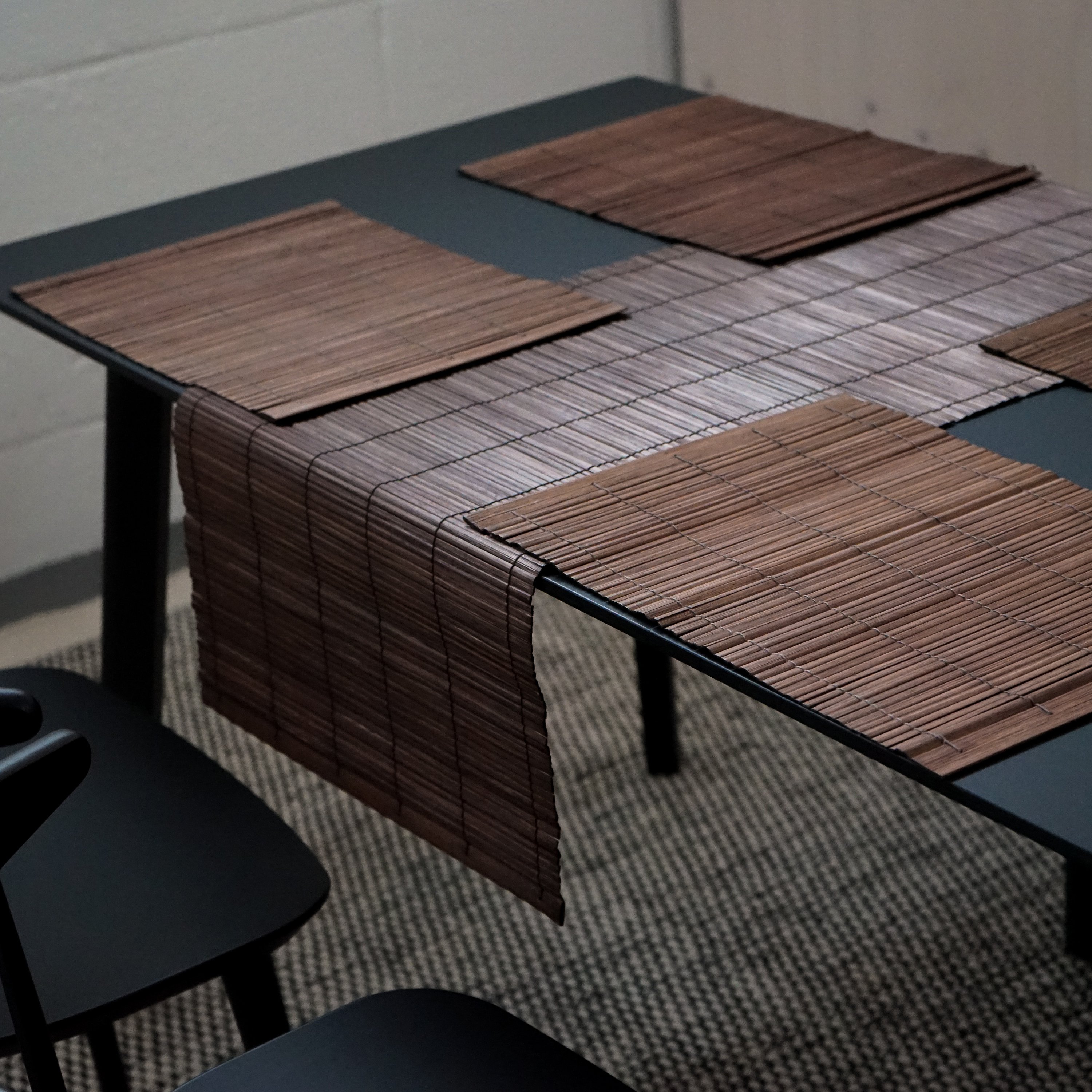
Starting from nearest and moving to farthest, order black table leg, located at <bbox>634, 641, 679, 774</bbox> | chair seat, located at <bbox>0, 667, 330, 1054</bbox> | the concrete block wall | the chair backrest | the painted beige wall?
the chair backrest, chair seat, located at <bbox>0, 667, 330, 1054</bbox>, black table leg, located at <bbox>634, 641, 679, 774</bbox>, the painted beige wall, the concrete block wall

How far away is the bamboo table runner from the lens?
Result: 1.11m

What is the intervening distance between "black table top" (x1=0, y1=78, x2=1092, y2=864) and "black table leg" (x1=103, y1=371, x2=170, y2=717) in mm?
151

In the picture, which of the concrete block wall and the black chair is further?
the concrete block wall

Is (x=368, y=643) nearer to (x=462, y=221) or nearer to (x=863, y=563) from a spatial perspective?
(x=863, y=563)

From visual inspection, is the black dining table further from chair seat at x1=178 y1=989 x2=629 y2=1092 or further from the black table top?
chair seat at x1=178 y1=989 x2=629 y2=1092

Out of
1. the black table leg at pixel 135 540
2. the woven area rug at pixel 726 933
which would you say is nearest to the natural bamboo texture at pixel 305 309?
the black table leg at pixel 135 540

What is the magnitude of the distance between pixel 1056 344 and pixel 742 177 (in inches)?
20.0

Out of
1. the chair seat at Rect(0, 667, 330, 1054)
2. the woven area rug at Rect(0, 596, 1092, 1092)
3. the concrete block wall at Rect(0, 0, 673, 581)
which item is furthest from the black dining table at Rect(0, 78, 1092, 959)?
the concrete block wall at Rect(0, 0, 673, 581)

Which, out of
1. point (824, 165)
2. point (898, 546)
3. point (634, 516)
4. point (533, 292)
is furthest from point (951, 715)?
point (824, 165)

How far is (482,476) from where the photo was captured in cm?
114

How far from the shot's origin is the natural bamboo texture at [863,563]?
0.86 metres

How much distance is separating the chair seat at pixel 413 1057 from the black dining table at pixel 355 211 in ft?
1.20

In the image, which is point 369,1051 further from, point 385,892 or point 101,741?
point 385,892

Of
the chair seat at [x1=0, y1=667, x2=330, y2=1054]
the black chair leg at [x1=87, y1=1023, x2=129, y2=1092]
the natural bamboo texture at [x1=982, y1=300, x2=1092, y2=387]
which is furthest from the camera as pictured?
the black chair leg at [x1=87, y1=1023, x2=129, y2=1092]
